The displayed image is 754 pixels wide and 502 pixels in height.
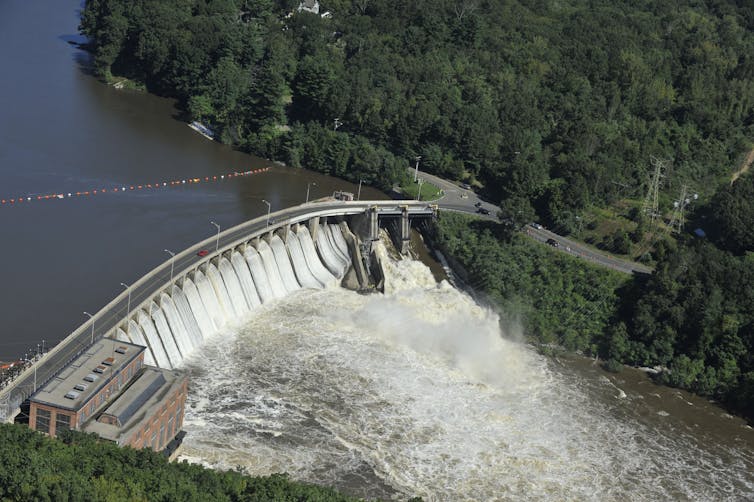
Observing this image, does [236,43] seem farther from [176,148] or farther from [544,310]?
[544,310]

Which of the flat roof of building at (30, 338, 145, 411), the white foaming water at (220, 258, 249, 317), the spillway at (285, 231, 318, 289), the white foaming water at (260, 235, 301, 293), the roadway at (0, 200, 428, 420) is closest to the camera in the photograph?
the flat roof of building at (30, 338, 145, 411)

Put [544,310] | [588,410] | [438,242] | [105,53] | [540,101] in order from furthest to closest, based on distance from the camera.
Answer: [105,53] < [540,101] < [438,242] < [544,310] < [588,410]

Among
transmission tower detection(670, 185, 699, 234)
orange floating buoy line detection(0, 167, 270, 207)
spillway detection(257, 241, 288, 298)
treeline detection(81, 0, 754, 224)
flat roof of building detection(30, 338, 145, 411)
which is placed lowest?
flat roof of building detection(30, 338, 145, 411)

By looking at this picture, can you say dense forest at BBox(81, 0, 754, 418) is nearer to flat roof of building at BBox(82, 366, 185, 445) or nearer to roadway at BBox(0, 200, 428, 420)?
roadway at BBox(0, 200, 428, 420)

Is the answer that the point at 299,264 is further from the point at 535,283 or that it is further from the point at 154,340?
the point at 154,340

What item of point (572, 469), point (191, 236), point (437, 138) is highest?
point (437, 138)

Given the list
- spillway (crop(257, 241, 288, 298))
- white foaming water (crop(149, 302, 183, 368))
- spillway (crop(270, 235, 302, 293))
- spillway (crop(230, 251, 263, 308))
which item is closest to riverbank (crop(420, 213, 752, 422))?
spillway (crop(270, 235, 302, 293))

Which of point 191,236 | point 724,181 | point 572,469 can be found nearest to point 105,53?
point 191,236
